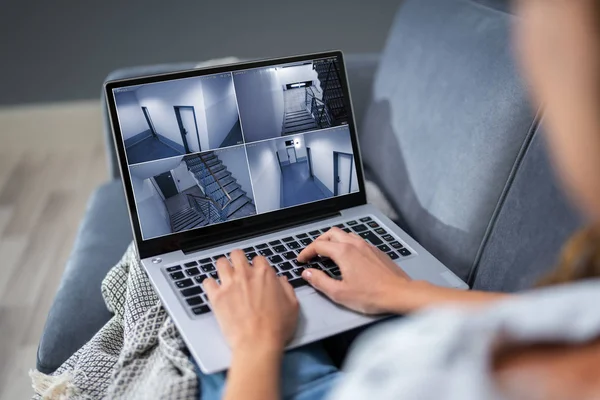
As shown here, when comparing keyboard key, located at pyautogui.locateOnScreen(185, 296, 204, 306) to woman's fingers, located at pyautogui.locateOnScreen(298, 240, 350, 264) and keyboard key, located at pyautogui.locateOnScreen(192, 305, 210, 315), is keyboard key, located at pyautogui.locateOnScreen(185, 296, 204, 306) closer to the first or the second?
keyboard key, located at pyautogui.locateOnScreen(192, 305, 210, 315)

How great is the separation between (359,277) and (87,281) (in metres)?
0.62

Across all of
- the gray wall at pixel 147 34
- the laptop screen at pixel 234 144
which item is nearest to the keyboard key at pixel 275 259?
the laptop screen at pixel 234 144

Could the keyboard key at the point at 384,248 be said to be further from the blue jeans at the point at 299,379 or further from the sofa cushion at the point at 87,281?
the sofa cushion at the point at 87,281

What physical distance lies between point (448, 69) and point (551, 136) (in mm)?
756

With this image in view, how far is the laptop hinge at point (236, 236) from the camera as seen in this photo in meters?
1.05

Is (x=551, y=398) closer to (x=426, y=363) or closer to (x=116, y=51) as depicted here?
(x=426, y=363)

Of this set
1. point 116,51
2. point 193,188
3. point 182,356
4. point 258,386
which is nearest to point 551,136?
point 258,386

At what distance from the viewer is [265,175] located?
1.10m

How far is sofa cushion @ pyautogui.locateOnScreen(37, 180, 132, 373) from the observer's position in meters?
1.12

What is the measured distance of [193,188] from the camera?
1.06m

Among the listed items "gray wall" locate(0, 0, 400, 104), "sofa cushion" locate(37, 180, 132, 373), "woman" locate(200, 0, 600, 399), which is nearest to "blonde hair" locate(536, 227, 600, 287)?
"woman" locate(200, 0, 600, 399)

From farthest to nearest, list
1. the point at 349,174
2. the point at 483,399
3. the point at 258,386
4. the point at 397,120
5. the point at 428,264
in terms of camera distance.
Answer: the point at 397,120 → the point at 349,174 → the point at 428,264 → the point at 258,386 → the point at 483,399

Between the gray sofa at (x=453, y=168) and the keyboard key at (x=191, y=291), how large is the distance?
314 mm

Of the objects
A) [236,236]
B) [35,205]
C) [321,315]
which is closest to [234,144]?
[236,236]
